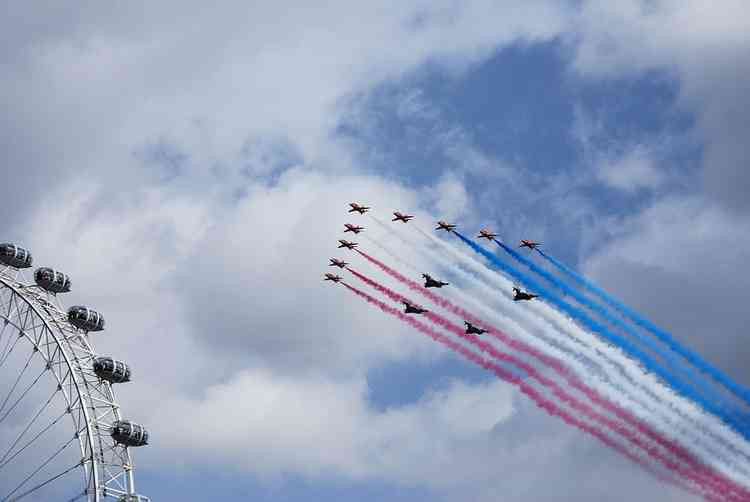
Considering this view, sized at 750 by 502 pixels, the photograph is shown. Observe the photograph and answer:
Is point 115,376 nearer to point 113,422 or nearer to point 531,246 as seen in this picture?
point 113,422

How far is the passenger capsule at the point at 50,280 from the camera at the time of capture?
581 feet

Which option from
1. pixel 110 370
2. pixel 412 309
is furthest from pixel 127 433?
pixel 412 309

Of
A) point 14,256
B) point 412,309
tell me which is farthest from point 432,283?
point 14,256

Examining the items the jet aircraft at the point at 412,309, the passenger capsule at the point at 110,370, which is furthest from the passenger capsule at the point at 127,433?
the jet aircraft at the point at 412,309

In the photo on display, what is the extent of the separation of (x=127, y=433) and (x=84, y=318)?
20.5 m

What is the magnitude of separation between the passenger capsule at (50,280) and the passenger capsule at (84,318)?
4.20 meters

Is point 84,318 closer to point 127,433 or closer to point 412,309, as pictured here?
point 127,433

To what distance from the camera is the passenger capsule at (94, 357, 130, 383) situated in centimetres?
17588

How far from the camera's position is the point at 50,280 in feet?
582

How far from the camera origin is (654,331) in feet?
534

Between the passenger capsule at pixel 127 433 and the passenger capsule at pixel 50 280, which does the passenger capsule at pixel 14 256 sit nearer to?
the passenger capsule at pixel 50 280

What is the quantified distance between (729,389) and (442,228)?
5099 centimetres

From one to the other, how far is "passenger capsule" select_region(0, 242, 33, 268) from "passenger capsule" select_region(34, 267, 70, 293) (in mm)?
3312

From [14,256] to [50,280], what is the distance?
25.2 feet
